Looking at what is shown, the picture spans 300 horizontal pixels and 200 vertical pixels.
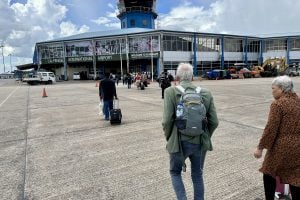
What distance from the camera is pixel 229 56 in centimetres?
5834

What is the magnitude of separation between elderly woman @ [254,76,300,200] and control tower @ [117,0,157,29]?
67.7m

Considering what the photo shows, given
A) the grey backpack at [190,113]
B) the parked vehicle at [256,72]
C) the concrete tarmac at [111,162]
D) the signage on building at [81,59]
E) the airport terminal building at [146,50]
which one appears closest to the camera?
the grey backpack at [190,113]

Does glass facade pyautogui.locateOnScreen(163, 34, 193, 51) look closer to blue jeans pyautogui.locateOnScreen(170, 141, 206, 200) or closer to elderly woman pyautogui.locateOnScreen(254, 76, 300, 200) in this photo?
blue jeans pyautogui.locateOnScreen(170, 141, 206, 200)

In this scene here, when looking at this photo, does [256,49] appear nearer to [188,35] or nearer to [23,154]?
[188,35]

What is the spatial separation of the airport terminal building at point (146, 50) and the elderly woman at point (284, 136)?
42037 mm

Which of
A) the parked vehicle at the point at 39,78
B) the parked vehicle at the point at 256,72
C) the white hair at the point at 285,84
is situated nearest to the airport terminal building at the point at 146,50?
the parked vehicle at the point at 256,72

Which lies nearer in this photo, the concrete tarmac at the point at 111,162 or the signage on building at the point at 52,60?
the concrete tarmac at the point at 111,162

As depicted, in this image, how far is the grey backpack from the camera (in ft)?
9.84

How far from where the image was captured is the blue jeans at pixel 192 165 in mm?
3205

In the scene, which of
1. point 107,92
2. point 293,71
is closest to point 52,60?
point 293,71

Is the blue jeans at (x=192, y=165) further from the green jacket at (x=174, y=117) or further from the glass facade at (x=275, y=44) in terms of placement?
the glass facade at (x=275, y=44)

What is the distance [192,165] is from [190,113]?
0.76 meters

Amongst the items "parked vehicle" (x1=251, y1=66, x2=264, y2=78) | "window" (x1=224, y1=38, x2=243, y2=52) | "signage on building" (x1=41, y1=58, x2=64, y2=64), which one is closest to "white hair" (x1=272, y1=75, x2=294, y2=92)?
"parked vehicle" (x1=251, y1=66, x2=264, y2=78)

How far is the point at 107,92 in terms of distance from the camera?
989cm
